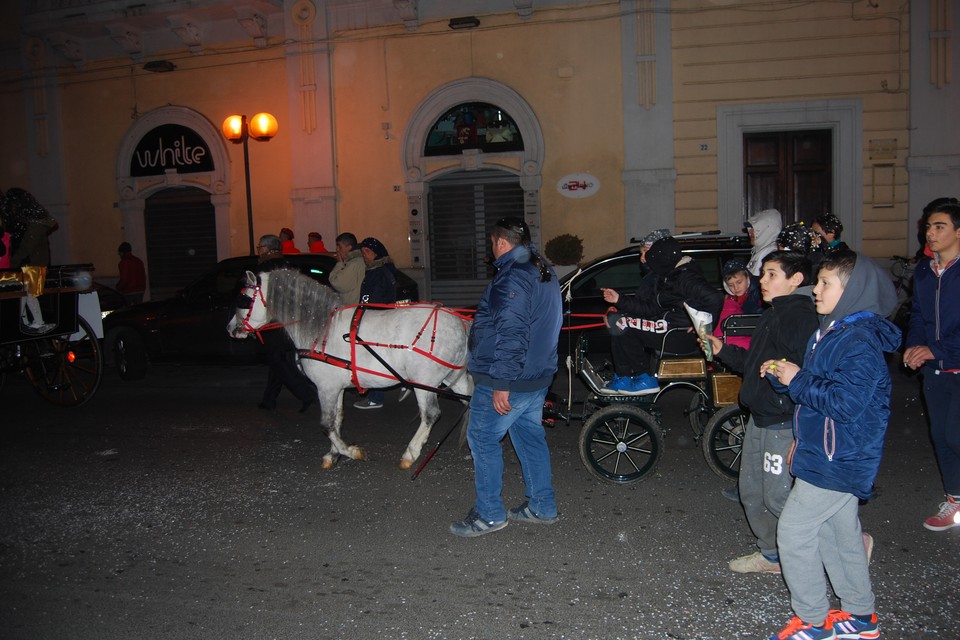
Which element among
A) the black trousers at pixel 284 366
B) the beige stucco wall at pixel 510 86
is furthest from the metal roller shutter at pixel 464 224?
the black trousers at pixel 284 366

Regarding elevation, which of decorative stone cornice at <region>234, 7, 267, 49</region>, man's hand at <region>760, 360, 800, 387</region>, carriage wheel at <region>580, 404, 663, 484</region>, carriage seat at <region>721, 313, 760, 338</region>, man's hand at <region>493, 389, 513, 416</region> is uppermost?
decorative stone cornice at <region>234, 7, 267, 49</region>

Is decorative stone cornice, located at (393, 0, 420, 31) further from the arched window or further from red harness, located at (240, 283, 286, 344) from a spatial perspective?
red harness, located at (240, 283, 286, 344)

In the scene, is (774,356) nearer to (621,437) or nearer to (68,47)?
(621,437)

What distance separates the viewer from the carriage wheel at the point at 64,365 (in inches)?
358

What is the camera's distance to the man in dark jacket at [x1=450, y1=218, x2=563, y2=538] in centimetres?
471

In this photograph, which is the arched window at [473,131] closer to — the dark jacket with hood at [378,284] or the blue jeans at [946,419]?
the dark jacket with hood at [378,284]

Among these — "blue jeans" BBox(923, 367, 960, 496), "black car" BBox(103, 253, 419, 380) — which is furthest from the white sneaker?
"black car" BBox(103, 253, 419, 380)

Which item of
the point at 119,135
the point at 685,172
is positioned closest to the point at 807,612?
the point at 685,172

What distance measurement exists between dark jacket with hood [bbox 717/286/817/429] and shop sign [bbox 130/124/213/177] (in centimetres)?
1576

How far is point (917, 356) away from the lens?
16.2ft

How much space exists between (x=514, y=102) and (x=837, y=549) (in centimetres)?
1297

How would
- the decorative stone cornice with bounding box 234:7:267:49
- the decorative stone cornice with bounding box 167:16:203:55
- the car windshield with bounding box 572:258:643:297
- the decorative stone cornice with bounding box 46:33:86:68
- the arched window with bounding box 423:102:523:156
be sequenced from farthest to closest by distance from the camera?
1. the decorative stone cornice with bounding box 46:33:86:68
2. the decorative stone cornice with bounding box 167:16:203:55
3. the decorative stone cornice with bounding box 234:7:267:49
4. the arched window with bounding box 423:102:523:156
5. the car windshield with bounding box 572:258:643:297

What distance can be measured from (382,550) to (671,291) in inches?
112

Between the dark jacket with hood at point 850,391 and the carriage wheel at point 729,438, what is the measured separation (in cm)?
227
